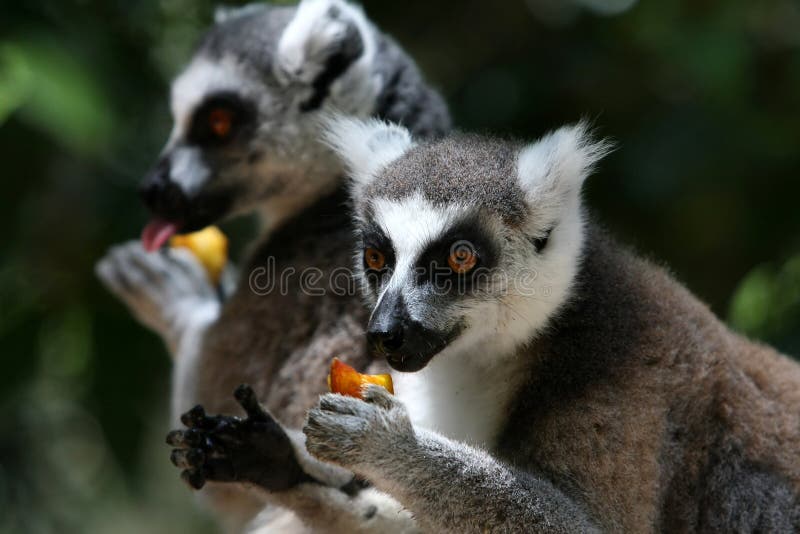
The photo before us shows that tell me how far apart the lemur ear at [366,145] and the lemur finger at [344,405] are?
98 centimetres

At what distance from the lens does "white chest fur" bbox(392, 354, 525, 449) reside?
298 centimetres

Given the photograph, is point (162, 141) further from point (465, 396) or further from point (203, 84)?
point (465, 396)

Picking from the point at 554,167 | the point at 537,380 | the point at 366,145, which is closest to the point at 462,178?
the point at 554,167

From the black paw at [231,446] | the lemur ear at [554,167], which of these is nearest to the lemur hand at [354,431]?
the black paw at [231,446]

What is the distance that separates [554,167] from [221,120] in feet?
5.53

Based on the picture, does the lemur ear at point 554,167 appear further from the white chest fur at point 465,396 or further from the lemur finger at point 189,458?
the lemur finger at point 189,458

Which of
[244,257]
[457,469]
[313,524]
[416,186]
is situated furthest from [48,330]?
[457,469]

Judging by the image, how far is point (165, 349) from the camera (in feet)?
17.4

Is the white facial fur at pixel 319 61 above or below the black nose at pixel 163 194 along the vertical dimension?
above

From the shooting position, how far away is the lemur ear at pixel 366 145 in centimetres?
333

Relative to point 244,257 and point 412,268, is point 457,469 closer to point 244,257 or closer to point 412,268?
point 412,268

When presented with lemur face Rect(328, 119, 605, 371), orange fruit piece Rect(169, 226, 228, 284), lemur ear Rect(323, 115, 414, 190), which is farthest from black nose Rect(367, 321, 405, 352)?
orange fruit piece Rect(169, 226, 228, 284)

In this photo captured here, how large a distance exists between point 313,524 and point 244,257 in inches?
64.8

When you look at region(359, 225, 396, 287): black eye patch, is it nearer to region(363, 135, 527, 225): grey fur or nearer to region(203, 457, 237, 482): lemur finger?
region(363, 135, 527, 225): grey fur
